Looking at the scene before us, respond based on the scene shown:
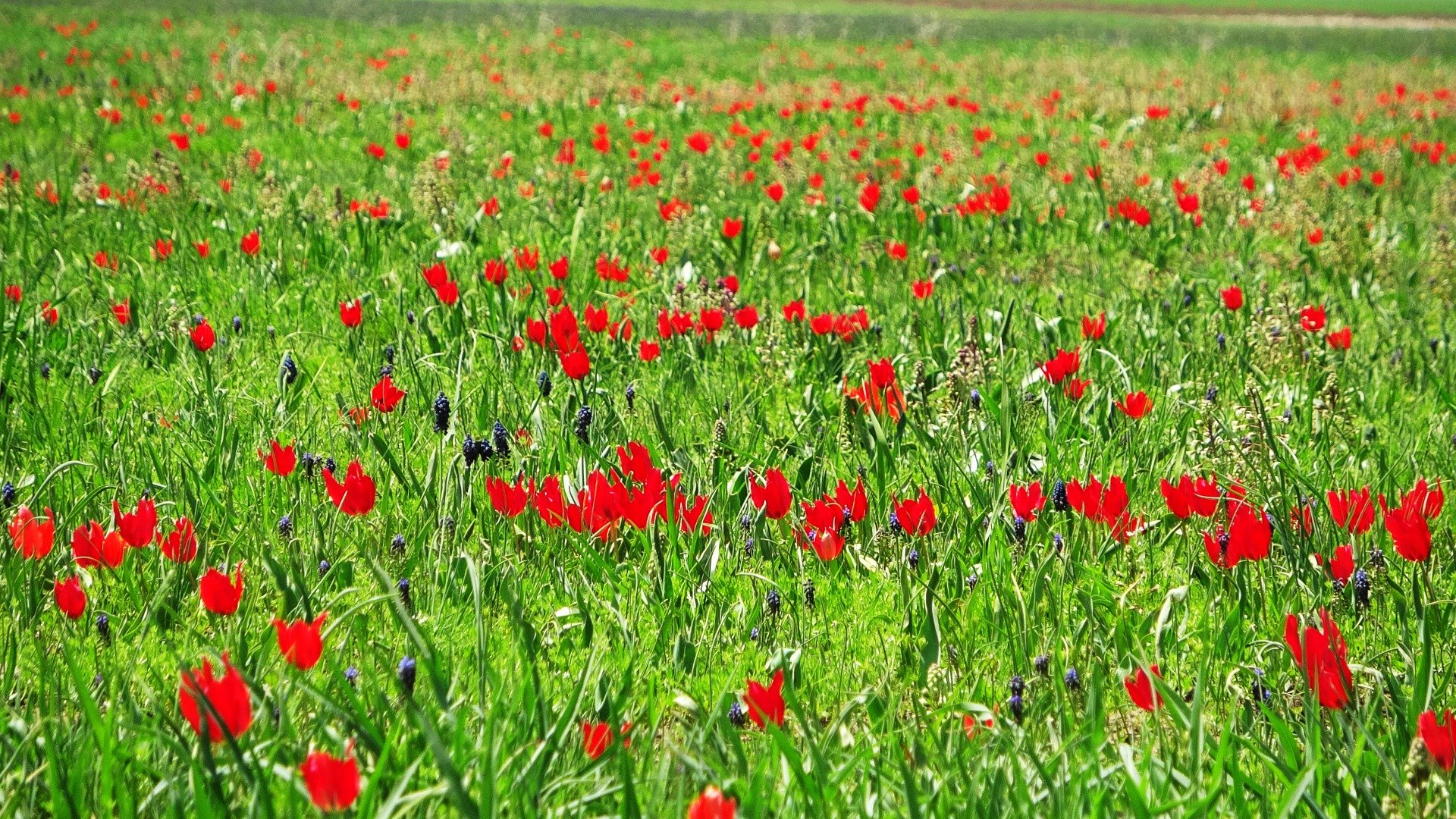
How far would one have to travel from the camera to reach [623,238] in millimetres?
5770

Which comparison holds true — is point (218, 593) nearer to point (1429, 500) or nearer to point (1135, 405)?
point (1135, 405)

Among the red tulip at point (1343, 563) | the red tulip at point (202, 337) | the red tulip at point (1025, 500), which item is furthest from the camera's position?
the red tulip at point (202, 337)

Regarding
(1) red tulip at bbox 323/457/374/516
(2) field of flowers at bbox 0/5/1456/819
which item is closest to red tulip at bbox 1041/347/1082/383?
(2) field of flowers at bbox 0/5/1456/819

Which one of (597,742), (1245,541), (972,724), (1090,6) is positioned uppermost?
(1090,6)

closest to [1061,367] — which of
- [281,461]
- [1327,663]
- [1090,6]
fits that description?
[1327,663]

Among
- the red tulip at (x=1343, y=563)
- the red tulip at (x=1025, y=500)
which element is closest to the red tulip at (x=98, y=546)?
the red tulip at (x=1025, y=500)

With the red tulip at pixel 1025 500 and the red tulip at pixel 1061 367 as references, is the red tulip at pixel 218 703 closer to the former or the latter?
the red tulip at pixel 1025 500

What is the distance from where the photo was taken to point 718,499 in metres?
2.83

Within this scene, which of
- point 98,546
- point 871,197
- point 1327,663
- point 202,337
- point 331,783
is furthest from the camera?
point 871,197

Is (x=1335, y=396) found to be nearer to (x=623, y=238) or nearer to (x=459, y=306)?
(x=459, y=306)

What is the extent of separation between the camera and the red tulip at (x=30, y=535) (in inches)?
86.8

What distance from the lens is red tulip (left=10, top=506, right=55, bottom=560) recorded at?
7.23ft

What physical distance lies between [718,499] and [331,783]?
4.74ft

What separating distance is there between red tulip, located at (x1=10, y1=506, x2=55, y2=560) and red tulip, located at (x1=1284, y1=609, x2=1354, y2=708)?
2179mm
